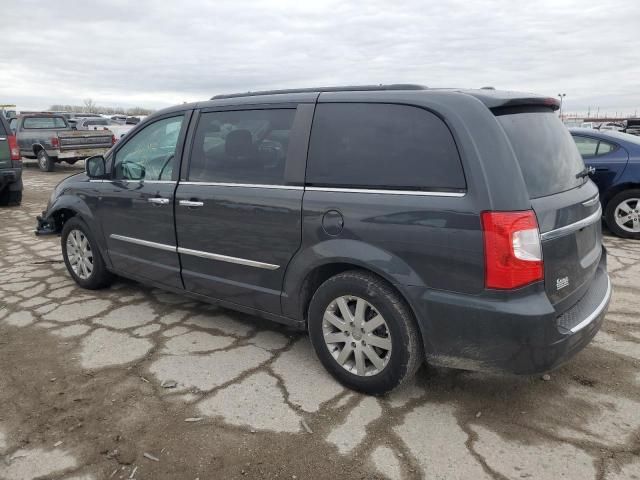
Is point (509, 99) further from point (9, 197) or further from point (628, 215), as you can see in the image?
point (9, 197)

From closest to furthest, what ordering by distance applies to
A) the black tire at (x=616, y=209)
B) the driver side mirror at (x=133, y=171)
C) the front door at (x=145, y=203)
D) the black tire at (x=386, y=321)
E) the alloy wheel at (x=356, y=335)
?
the black tire at (x=386, y=321) < the alloy wheel at (x=356, y=335) < the front door at (x=145, y=203) < the driver side mirror at (x=133, y=171) < the black tire at (x=616, y=209)

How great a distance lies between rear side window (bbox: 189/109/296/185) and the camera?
3264mm

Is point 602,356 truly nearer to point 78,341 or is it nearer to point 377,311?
point 377,311

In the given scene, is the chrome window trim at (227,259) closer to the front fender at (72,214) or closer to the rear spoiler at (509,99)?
the front fender at (72,214)

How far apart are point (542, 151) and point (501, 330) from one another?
1027 mm

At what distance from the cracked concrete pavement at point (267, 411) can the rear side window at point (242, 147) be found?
1.23 metres

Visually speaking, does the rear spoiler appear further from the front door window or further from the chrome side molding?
the front door window

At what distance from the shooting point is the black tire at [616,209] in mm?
6586

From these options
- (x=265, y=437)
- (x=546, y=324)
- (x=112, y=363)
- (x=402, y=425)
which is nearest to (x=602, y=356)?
(x=546, y=324)

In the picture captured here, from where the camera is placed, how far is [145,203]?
402 cm

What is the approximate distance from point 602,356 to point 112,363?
10.8 feet

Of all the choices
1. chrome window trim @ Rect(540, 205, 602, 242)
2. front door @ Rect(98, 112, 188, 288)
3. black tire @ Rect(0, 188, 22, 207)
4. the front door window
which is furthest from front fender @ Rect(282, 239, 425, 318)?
black tire @ Rect(0, 188, 22, 207)

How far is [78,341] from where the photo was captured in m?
3.79

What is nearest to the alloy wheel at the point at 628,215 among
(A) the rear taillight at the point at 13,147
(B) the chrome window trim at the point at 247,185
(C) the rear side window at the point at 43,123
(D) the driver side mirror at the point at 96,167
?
(B) the chrome window trim at the point at 247,185
